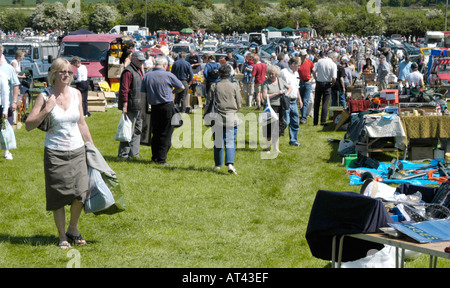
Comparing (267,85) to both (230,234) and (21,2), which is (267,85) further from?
(21,2)

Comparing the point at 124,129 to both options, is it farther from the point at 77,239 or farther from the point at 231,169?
the point at 77,239

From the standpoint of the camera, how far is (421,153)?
12.1 m

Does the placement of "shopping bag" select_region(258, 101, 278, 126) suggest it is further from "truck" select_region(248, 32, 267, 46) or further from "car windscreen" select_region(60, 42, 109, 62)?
"truck" select_region(248, 32, 267, 46)

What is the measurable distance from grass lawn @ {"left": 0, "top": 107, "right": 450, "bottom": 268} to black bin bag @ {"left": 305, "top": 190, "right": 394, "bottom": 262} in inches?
53.2

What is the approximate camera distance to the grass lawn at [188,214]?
6.64m

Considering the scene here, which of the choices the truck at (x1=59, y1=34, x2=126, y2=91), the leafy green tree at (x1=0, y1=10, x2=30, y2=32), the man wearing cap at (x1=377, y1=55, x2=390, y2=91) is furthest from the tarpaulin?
the leafy green tree at (x1=0, y1=10, x2=30, y2=32)

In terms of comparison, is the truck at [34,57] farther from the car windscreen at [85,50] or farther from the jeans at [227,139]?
the jeans at [227,139]

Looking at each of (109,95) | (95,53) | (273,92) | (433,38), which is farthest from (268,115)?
(433,38)

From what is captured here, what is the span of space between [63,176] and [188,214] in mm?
2368

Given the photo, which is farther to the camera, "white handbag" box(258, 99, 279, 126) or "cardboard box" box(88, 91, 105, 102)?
"cardboard box" box(88, 91, 105, 102)

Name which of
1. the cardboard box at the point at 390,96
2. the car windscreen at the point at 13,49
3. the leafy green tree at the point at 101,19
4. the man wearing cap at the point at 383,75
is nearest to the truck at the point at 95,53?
the car windscreen at the point at 13,49

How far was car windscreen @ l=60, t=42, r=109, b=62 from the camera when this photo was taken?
A: 2418 centimetres
